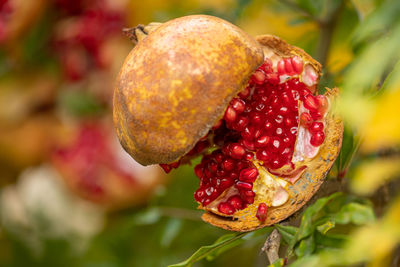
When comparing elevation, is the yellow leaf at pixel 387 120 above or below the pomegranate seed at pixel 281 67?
above

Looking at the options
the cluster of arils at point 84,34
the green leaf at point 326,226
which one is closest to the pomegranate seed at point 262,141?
the green leaf at point 326,226

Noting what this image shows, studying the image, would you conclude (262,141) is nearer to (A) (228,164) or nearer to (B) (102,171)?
(A) (228,164)

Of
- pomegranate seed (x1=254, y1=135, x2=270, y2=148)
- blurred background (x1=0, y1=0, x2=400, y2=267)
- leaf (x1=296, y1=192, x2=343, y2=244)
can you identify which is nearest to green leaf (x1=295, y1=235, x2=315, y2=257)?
leaf (x1=296, y1=192, x2=343, y2=244)

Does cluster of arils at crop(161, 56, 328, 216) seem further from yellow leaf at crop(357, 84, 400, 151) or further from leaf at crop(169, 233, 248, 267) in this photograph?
yellow leaf at crop(357, 84, 400, 151)

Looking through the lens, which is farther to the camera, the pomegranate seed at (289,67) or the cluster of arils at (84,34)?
the cluster of arils at (84,34)

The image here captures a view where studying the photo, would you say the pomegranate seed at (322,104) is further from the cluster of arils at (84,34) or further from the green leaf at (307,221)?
the cluster of arils at (84,34)

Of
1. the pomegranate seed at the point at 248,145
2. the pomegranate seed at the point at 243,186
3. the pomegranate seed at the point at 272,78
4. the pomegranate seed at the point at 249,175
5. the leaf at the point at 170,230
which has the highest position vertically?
the pomegranate seed at the point at 272,78

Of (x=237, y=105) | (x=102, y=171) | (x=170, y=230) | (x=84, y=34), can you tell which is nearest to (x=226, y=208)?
(x=237, y=105)

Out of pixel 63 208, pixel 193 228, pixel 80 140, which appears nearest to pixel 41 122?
pixel 80 140
